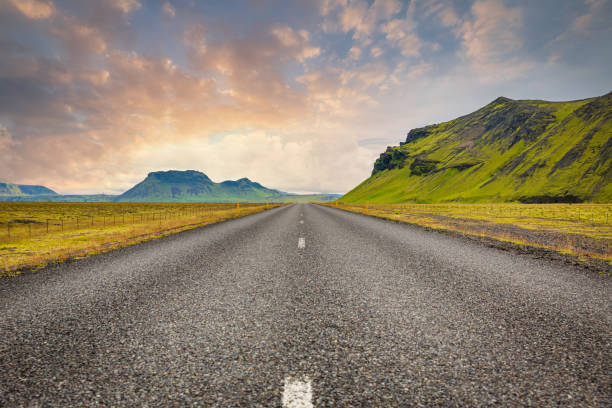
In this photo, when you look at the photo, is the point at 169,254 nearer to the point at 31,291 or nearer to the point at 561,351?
the point at 31,291

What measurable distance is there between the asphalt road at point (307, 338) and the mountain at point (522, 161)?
112144mm

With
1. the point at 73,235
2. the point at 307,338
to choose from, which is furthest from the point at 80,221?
the point at 307,338

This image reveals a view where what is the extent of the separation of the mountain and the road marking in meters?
116

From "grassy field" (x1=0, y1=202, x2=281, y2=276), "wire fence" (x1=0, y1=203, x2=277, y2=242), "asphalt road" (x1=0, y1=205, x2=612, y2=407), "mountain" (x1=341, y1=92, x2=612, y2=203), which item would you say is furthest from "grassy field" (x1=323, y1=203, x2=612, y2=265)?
"mountain" (x1=341, y1=92, x2=612, y2=203)

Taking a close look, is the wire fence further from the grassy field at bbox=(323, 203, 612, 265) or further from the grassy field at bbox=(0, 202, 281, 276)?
the grassy field at bbox=(323, 203, 612, 265)

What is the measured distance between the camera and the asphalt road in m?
2.32

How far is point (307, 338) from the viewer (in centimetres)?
326

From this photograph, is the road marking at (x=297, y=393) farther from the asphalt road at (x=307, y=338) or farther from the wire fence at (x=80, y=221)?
the wire fence at (x=80, y=221)

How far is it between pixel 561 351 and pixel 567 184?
12347 centimetres

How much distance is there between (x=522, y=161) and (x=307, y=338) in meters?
149

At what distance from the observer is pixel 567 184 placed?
301 feet

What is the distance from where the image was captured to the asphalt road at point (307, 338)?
91.4 inches

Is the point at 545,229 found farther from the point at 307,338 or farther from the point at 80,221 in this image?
the point at 80,221

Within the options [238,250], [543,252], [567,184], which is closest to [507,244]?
[543,252]
